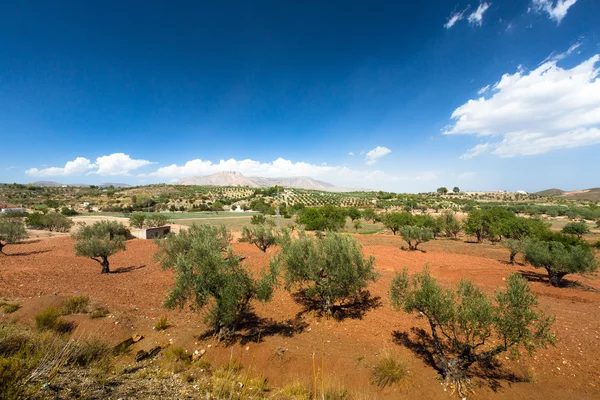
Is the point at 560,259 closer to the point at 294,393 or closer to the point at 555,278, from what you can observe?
the point at 555,278

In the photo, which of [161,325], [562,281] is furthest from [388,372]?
[562,281]

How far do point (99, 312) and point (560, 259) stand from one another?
90.5 feet

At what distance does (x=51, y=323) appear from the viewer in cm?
919

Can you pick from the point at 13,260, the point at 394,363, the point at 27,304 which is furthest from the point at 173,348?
the point at 13,260

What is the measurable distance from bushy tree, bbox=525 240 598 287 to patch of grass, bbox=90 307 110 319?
2738cm

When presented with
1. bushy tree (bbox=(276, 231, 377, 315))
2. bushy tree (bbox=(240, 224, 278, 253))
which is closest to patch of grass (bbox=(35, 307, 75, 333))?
bushy tree (bbox=(276, 231, 377, 315))

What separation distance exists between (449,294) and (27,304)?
56.7 feet

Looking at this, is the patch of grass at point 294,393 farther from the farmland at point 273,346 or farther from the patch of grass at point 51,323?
the patch of grass at point 51,323

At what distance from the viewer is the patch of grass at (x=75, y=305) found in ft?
34.9

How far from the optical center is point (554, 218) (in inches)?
2645

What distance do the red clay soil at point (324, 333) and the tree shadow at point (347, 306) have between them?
8.6 inches

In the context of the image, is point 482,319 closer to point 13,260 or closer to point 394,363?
point 394,363

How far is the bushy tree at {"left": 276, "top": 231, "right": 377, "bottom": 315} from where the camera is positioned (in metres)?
11.1

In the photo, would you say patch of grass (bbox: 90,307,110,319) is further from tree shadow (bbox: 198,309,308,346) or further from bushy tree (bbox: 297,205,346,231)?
bushy tree (bbox: 297,205,346,231)
